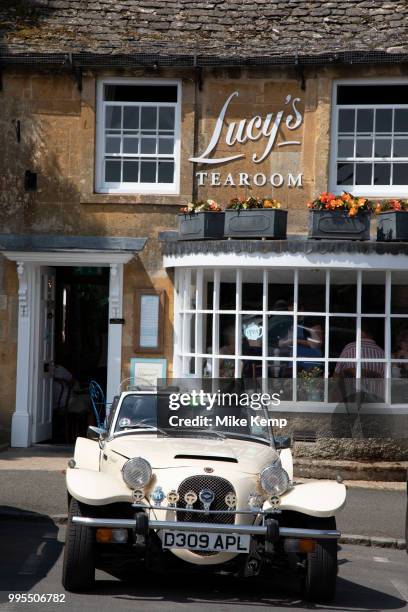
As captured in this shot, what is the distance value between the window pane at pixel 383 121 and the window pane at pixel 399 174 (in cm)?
54

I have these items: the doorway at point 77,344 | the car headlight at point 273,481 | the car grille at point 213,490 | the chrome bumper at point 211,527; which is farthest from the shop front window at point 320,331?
the chrome bumper at point 211,527

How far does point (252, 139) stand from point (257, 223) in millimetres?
1872

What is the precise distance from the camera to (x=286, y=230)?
1453 centimetres

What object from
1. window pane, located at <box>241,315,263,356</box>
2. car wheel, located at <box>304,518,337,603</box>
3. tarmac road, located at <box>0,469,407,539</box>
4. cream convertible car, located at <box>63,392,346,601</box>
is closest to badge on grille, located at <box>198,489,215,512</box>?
cream convertible car, located at <box>63,392,346,601</box>

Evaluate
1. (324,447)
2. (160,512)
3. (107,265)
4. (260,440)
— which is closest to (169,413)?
(260,440)

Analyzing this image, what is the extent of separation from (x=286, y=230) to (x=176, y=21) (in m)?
3.61

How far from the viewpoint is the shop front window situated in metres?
14.1

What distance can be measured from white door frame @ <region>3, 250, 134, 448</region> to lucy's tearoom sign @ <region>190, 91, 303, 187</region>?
5.58 ft

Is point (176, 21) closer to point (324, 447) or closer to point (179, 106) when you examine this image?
point (179, 106)

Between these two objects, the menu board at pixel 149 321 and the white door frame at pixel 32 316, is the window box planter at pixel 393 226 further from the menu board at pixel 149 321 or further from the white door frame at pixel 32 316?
the white door frame at pixel 32 316

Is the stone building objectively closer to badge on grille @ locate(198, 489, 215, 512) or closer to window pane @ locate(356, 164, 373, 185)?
window pane @ locate(356, 164, 373, 185)

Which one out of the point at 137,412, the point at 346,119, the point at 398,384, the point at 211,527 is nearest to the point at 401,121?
the point at 346,119

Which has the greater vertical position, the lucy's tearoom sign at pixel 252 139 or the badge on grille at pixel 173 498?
the lucy's tearoom sign at pixel 252 139

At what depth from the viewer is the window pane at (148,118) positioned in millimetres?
15477
